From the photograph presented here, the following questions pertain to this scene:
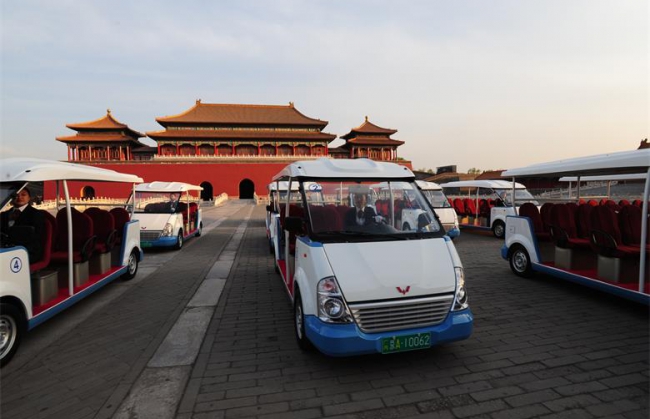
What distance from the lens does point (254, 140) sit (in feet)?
142

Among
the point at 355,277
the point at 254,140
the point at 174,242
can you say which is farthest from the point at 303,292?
the point at 254,140

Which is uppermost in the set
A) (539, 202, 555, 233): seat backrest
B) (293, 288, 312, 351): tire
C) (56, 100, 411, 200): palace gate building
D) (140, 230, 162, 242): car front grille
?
(56, 100, 411, 200): palace gate building

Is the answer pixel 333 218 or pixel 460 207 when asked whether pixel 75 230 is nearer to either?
pixel 333 218

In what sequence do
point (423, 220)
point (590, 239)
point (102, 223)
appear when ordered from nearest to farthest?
point (423, 220)
point (590, 239)
point (102, 223)

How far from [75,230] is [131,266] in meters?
1.53

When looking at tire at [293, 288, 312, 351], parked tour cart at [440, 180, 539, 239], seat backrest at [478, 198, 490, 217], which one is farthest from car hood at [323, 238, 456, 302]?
seat backrest at [478, 198, 490, 217]

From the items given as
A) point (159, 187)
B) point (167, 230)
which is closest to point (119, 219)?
point (167, 230)

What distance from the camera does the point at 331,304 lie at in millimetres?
2805

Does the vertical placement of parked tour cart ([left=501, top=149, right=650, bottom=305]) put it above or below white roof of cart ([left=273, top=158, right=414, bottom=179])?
below

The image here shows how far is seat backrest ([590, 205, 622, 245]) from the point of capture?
4652mm

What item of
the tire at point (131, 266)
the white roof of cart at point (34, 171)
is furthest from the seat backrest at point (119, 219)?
the white roof of cart at point (34, 171)

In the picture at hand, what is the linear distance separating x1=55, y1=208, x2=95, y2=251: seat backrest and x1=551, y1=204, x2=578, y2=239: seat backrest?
7.34 m

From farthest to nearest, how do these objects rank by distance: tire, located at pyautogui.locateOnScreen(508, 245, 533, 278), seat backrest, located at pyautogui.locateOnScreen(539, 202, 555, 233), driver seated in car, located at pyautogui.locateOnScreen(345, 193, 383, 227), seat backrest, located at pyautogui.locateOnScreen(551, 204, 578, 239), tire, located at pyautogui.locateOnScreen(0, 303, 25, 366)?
tire, located at pyautogui.locateOnScreen(508, 245, 533, 278), seat backrest, located at pyautogui.locateOnScreen(539, 202, 555, 233), seat backrest, located at pyautogui.locateOnScreen(551, 204, 578, 239), driver seated in car, located at pyautogui.locateOnScreen(345, 193, 383, 227), tire, located at pyautogui.locateOnScreen(0, 303, 25, 366)

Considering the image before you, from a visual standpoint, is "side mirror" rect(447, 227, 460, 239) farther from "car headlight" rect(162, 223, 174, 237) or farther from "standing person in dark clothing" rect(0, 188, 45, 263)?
"standing person in dark clothing" rect(0, 188, 45, 263)
